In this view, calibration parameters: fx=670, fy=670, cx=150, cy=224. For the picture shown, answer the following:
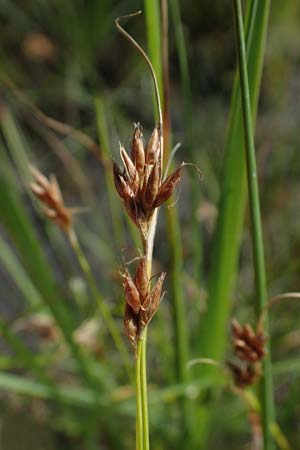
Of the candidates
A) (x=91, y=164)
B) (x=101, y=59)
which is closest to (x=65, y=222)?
(x=91, y=164)

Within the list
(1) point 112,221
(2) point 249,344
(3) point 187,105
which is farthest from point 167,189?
(1) point 112,221

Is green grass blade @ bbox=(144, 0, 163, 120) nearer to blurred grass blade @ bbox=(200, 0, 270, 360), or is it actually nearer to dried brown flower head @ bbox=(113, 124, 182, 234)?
blurred grass blade @ bbox=(200, 0, 270, 360)

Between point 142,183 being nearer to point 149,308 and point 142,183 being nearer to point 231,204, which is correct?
point 149,308

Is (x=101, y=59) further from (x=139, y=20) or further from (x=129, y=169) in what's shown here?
(x=129, y=169)

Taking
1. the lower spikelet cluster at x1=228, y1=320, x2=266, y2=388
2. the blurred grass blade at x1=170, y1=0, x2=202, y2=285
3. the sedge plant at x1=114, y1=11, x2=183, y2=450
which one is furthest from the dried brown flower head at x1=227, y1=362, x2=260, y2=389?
the blurred grass blade at x1=170, y1=0, x2=202, y2=285

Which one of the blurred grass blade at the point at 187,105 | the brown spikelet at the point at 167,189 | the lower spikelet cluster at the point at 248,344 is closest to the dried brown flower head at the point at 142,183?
the brown spikelet at the point at 167,189
